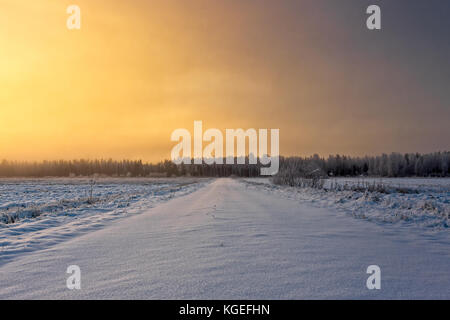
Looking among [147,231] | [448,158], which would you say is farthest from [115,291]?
[448,158]

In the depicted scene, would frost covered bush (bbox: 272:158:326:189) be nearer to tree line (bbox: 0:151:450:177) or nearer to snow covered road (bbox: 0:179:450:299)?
snow covered road (bbox: 0:179:450:299)

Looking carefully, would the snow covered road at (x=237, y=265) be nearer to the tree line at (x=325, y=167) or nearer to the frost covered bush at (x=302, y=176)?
the frost covered bush at (x=302, y=176)

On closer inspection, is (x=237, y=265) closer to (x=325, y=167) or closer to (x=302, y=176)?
(x=302, y=176)

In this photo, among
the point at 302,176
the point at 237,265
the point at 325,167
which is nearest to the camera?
the point at 237,265

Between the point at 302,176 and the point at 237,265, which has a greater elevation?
the point at 237,265

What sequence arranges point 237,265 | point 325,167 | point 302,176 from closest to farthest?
1. point 237,265
2. point 302,176
3. point 325,167

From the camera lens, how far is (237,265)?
4926 mm

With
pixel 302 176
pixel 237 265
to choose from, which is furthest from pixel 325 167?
pixel 237 265

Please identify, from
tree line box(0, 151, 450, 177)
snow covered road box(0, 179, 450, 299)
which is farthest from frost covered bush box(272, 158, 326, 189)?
tree line box(0, 151, 450, 177)

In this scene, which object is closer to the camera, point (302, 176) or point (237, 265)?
point (237, 265)

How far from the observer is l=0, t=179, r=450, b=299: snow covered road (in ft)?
12.4

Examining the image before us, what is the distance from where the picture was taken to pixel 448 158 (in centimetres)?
12331
